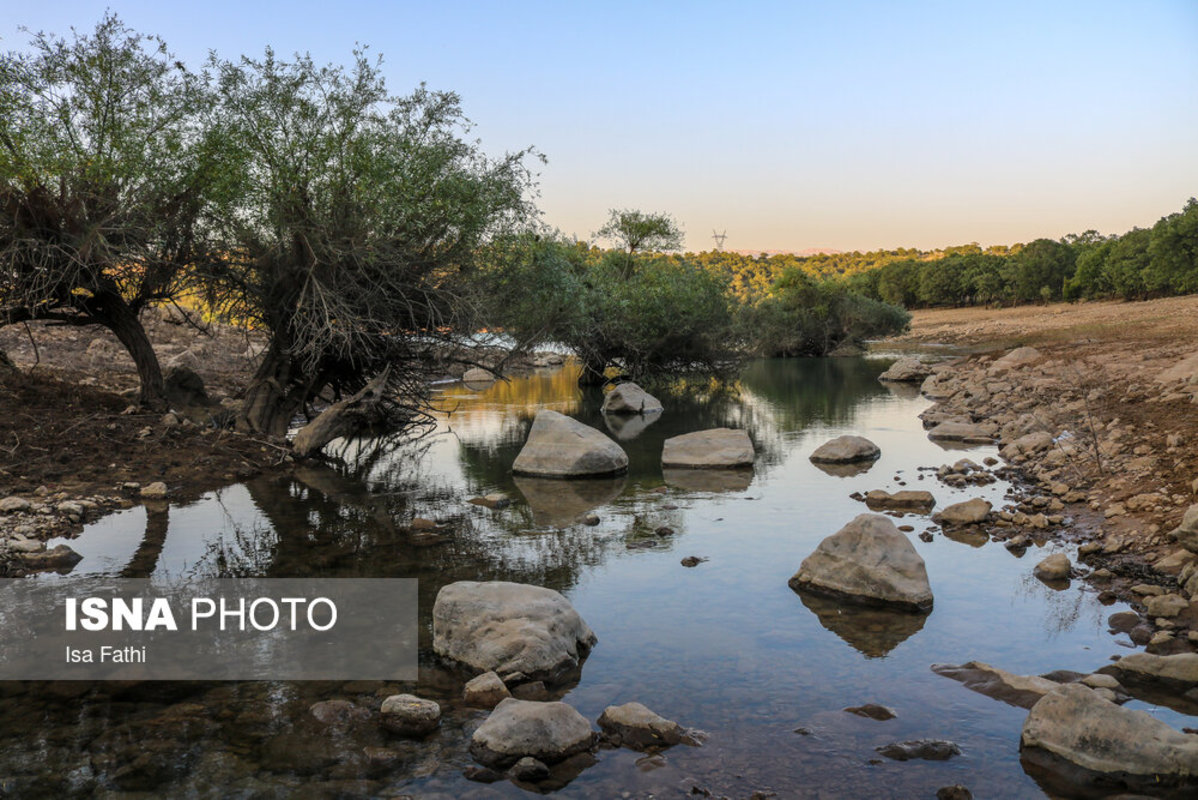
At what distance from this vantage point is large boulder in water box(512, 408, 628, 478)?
677 inches

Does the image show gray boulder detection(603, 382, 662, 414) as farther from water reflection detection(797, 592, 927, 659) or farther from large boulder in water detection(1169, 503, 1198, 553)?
large boulder in water detection(1169, 503, 1198, 553)

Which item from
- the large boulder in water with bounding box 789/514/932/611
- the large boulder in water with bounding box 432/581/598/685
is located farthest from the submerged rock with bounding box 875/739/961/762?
the large boulder in water with bounding box 789/514/932/611

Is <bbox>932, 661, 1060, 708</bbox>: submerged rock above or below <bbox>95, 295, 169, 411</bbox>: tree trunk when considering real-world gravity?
below

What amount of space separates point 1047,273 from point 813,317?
138ft

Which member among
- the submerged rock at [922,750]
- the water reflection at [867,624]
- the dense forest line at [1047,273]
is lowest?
the water reflection at [867,624]

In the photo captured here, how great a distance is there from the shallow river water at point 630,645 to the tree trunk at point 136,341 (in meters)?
4.23

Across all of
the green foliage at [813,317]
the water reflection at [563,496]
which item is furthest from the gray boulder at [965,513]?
the green foliage at [813,317]

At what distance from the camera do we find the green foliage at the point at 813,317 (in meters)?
60.3

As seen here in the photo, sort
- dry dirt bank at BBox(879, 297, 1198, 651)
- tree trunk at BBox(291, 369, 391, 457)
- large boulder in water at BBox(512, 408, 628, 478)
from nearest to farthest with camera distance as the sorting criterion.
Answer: dry dirt bank at BBox(879, 297, 1198, 651), large boulder in water at BBox(512, 408, 628, 478), tree trunk at BBox(291, 369, 391, 457)

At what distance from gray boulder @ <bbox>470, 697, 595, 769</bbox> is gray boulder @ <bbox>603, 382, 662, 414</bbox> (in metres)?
22.5

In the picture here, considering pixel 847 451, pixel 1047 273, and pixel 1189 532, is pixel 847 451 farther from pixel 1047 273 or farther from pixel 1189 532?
pixel 1047 273

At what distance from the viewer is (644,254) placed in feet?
146

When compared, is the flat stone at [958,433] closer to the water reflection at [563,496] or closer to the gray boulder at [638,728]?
the water reflection at [563,496]

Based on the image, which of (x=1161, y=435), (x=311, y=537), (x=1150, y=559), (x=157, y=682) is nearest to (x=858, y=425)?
(x=1161, y=435)
